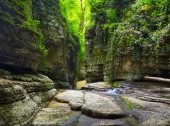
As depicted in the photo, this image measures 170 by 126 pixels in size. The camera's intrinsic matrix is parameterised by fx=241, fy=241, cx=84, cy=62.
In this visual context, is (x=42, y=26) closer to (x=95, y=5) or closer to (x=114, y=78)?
(x=114, y=78)

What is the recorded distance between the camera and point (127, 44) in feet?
53.7

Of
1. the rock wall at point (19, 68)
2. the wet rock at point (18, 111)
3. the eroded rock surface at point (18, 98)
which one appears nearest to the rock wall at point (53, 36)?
the rock wall at point (19, 68)

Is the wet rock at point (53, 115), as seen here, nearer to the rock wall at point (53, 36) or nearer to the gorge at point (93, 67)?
the gorge at point (93, 67)

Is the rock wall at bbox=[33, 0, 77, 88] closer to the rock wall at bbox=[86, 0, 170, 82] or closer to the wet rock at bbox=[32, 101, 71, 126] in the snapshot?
the rock wall at bbox=[86, 0, 170, 82]

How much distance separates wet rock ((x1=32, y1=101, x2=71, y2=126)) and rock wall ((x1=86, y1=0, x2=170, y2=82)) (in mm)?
6550

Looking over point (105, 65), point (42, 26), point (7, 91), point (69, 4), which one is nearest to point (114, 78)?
point (105, 65)

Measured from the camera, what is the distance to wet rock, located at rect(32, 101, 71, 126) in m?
6.78

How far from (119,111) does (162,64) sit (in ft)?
20.7

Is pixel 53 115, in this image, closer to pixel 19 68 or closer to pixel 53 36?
pixel 19 68

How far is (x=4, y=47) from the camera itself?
7.85 metres

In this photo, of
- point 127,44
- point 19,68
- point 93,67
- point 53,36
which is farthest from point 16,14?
point 93,67

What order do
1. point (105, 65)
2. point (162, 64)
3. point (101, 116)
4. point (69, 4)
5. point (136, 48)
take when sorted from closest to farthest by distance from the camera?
1. point (101, 116)
2. point (162, 64)
3. point (136, 48)
4. point (105, 65)
5. point (69, 4)

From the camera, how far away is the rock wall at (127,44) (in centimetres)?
1344

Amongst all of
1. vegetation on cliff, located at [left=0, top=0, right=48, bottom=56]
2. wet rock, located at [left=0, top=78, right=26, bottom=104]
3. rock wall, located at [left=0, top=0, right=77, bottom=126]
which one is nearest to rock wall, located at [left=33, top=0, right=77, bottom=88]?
vegetation on cliff, located at [left=0, top=0, right=48, bottom=56]
